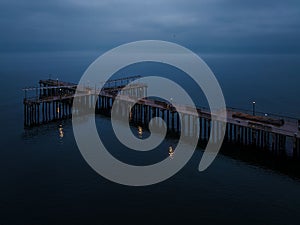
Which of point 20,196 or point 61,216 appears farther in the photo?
point 20,196

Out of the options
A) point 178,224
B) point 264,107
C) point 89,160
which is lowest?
point 178,224

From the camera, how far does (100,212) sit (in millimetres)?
33156

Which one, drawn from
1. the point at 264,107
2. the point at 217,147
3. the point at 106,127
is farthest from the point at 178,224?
the point at 264,107

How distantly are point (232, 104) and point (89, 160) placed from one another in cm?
5296

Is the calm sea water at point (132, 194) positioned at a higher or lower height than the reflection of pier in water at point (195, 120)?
lower

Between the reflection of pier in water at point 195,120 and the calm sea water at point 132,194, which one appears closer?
the calm sea water at point 132,194

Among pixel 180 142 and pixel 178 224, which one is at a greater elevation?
pixel 180 142

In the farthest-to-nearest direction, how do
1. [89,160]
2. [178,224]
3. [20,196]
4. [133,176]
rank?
1. [89,160]
2. [133,176]
3. [20,196]
4. [178,224]

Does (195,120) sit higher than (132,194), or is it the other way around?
(195,120)

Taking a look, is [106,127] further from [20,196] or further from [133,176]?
[20,196]

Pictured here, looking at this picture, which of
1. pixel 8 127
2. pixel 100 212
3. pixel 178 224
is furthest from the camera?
pixel 8 127

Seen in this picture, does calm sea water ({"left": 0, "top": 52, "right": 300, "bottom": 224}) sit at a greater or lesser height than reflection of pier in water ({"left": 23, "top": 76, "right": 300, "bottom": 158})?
lesser

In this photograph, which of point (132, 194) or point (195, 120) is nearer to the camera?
point (132, 194)

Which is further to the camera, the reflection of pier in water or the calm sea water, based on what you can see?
the reflection of pier in water
